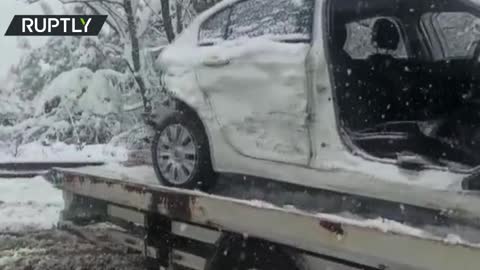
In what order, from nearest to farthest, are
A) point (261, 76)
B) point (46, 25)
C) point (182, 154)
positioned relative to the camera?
point (261, 76) → point (182, 154) → point (46, 25)

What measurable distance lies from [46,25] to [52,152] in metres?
2.17

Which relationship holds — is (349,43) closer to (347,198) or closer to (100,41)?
(347,198)

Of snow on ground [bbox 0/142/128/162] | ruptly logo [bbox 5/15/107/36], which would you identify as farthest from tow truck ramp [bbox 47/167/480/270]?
snow on ground [bbox 0/142/128/162]

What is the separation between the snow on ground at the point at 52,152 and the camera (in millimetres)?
8852

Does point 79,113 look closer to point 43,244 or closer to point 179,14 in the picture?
point 179,14

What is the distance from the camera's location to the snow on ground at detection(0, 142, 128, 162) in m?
8.85

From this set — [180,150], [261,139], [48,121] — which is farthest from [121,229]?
[48,121]

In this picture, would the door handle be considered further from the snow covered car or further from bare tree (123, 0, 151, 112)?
bare tree (123, 0, 151, 112)

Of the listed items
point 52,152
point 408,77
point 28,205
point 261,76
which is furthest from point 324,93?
point 52,152

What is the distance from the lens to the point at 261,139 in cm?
400

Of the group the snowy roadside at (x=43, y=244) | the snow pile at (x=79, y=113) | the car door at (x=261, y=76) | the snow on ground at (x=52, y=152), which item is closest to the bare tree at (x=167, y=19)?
the snow pile at (x=79, y=113)

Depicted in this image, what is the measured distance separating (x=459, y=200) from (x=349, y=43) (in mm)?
1455

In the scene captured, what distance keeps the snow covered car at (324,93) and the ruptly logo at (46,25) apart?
12.3 ft

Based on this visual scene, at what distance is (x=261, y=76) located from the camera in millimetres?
3928
